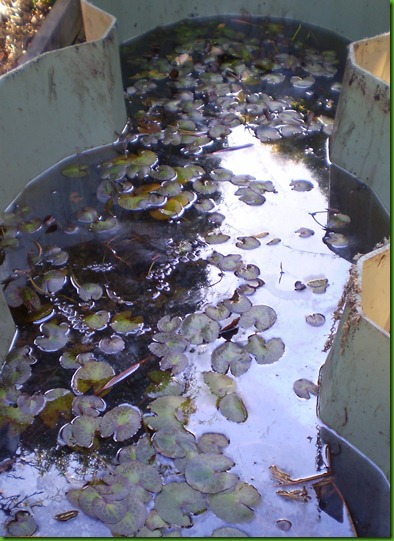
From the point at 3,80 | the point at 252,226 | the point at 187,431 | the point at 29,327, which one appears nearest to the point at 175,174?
the point at 252,226

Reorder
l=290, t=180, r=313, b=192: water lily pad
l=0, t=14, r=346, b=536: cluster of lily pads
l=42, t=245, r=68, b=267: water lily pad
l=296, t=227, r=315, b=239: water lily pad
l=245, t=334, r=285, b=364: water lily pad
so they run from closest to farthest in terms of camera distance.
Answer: l=0, t=14, r=346, b=536: cluster of lily pads
l=245, t=334, r=285, b=364: water lily pad
l=42, t=245, r=68, b=267: water lily pad
l=296, t=227, r=315, b=239: water lily pad
l=290, t=180, r=313, b=192: water lily pad

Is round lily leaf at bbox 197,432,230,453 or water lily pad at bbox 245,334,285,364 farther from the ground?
water lily pad at bbox 245,334,285,364

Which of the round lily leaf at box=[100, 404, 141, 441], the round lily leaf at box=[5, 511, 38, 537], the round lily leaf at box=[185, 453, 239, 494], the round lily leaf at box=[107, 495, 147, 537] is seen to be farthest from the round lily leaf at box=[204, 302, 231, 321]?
the round lily leaf at box=[5, 511, 38, 537]

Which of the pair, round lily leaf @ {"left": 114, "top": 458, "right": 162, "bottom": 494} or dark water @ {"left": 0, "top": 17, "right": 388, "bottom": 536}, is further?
dark water @ {"left": 0, "top": 17, "right": 388, "bottom": 536}

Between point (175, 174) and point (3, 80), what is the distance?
3.04 ft

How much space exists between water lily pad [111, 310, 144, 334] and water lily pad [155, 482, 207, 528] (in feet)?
2.24

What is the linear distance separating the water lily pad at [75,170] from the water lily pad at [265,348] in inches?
54.3

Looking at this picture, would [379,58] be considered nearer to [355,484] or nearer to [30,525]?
[355,484]

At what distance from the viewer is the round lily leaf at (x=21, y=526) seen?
6.18 feet

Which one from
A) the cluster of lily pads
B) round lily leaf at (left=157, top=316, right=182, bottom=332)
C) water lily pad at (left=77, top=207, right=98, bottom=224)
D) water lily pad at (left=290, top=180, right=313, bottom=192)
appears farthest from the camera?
water lily pad at (left=290, top=180, right=313, bottom=192)

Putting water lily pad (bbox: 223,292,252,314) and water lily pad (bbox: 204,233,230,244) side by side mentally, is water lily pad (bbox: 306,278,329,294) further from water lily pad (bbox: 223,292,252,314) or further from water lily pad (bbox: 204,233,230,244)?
water lily pad (bbox: 204,233,230,244)

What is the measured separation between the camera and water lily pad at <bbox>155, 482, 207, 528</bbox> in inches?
74.5

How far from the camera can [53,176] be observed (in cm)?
322

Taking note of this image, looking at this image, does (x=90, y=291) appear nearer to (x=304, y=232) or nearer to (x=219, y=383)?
(x=219, y=383)
